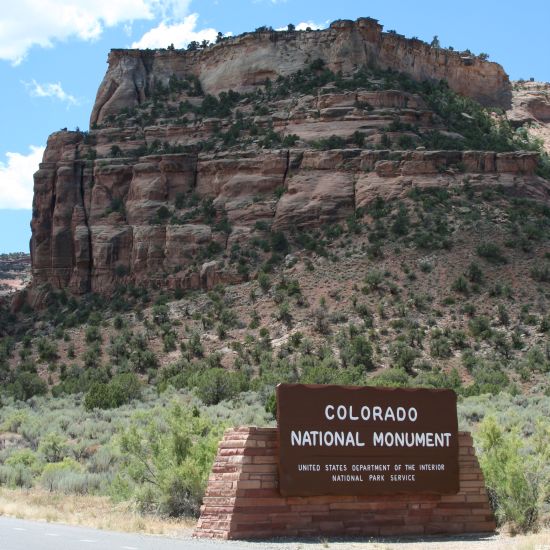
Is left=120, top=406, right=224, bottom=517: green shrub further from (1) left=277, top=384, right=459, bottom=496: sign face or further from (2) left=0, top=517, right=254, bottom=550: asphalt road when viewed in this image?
(1) left=277, top=384, right=459, bottom=496: sign face

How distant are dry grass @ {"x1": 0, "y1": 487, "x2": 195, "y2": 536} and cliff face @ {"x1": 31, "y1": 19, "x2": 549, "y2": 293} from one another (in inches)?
1730

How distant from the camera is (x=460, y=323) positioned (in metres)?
58.1

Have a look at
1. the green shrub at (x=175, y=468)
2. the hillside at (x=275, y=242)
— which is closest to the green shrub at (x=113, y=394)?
the hillside at (x=275, y=242)

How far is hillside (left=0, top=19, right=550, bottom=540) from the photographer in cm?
5356

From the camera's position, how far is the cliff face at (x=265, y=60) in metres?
84.8

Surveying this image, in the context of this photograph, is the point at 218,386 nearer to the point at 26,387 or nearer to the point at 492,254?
the point at 26,387

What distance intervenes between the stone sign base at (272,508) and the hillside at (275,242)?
16.3 metres

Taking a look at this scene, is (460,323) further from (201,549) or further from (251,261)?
(201,549)

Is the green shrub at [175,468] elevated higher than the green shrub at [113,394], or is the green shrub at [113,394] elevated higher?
the green shrub at [113,394]

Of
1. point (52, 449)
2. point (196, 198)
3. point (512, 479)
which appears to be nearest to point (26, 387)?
point (196, 198)

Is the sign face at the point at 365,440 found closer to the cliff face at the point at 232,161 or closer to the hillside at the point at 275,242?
the hillside at the point at 275,242

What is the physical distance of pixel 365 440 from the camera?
1888 centimetres

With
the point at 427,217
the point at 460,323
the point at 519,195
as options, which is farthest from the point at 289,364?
the point at 519,195

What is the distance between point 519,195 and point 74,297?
3217 cm
